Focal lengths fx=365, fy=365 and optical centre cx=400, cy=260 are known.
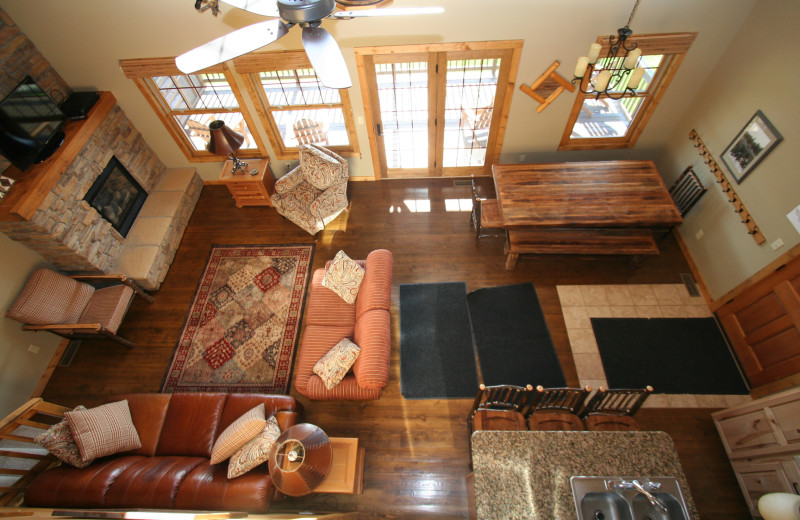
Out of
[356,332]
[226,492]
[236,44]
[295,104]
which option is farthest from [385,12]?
[295,104]

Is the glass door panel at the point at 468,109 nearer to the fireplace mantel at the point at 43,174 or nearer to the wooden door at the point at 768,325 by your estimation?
the wooden door at the point at 768,325

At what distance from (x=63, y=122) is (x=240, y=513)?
4423mm

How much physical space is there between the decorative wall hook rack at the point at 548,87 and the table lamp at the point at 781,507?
12.1 feet

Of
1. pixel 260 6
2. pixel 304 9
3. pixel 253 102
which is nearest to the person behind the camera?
pixel 304 9

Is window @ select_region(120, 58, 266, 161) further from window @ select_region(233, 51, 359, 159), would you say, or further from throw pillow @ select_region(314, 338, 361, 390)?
throw pillow @ select_region(314, 338, 361, 390)

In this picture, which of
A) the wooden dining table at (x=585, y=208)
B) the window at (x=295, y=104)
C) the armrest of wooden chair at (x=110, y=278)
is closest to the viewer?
the wooden dining table at (x=585, y=208)

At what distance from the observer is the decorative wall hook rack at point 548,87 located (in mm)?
3992

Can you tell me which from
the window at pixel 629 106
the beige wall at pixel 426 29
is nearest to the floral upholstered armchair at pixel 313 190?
the beige wall at pixel 426 29

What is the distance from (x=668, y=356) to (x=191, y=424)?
4.68 metres

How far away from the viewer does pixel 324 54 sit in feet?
5.63

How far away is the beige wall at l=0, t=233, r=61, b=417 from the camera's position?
3.59 m

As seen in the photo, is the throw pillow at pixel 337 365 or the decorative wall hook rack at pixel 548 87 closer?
the throw pillow at pixel 337 365

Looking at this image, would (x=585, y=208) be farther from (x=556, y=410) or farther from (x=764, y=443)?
(x=764, y=443)

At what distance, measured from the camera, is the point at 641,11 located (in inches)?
140
